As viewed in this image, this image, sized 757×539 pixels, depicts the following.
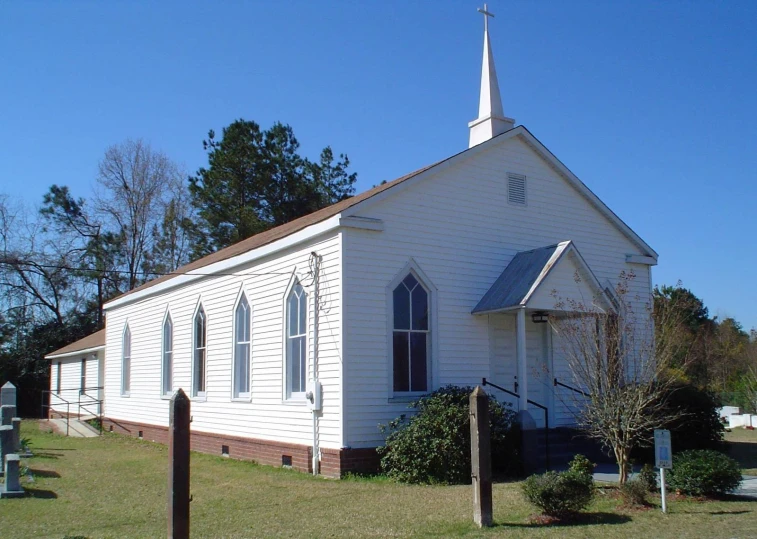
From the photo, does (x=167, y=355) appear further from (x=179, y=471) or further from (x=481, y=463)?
(x=179, y=471)

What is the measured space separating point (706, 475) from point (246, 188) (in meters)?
39.1

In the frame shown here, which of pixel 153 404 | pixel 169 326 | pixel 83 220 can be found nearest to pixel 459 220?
pixel 169 326

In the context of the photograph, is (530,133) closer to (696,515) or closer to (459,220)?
(459,220)

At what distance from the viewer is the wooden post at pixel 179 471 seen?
8.26m

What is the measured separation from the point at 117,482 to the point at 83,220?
4296cm

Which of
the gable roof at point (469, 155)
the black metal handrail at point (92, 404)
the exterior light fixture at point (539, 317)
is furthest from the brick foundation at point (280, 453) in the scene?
the black metal handrail at point (92, 404)

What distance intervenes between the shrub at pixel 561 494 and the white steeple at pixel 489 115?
449 inches

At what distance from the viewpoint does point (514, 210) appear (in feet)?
60.8

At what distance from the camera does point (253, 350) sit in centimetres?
1922

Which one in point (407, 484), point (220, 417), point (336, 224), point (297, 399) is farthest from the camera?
point (220, 417)

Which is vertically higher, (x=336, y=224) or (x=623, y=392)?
(x=336, y=224)

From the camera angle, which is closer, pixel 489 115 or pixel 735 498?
pixel 735 498

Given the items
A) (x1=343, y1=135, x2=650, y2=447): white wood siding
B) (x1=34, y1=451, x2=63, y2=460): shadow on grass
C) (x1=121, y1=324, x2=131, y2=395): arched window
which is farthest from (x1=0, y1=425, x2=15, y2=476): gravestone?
(x1=121, y1=324, x2=131, y2=395): arched window

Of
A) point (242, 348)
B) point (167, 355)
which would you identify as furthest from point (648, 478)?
point (167, 355)
